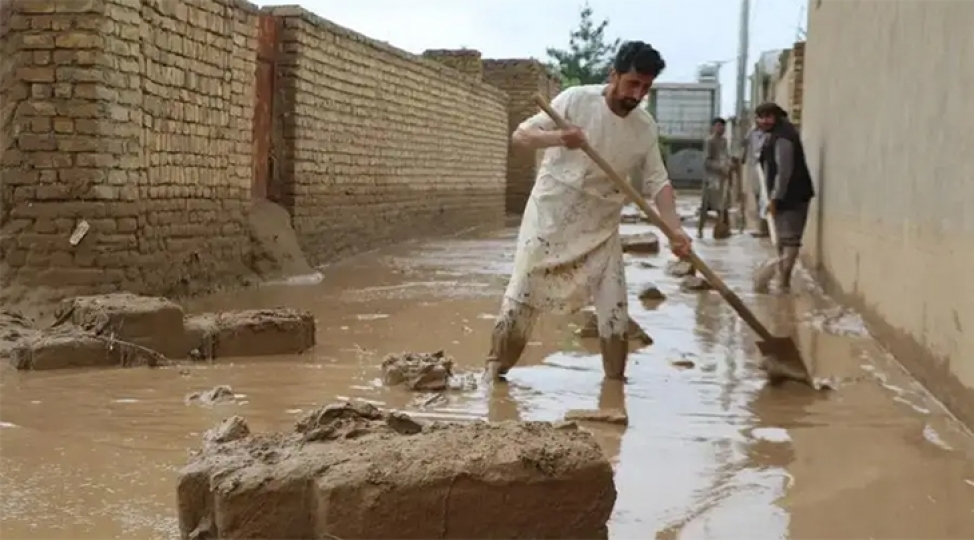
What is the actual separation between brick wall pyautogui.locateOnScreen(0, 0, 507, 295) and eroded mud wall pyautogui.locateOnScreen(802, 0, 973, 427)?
455 centimetres

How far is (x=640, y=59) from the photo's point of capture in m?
4.77

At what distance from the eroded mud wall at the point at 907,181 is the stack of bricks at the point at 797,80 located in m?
5.16

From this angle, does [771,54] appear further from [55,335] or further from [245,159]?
[55,335]

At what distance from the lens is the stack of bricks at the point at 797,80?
14961mm

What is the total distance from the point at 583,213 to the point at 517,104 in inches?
762

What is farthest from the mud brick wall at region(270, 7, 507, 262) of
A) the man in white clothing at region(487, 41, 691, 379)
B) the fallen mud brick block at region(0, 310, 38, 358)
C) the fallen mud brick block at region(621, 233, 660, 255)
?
the man in white clothing at region(487, 41, 691, 379)

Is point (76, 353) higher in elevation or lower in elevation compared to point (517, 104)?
lower

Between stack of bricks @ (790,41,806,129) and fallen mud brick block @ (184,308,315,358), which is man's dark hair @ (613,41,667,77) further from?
stack of bricks @ (790,41,806,129)

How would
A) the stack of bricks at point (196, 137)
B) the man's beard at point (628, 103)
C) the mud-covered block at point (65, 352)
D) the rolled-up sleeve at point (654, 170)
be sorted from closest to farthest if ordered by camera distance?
the man's beard at point (628, 103) → the rolled-up sleeve at point (654, 170) → the mud-covered block at point (65, 352) → the stack of bricks at point (196, 137)

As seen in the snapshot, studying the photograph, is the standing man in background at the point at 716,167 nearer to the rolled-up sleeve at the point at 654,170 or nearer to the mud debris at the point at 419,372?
the rolled-up sleeve at the point at 654,170

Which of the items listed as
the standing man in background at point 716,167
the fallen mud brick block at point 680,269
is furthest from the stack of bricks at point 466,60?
the fallen mud brick block at point 680,269

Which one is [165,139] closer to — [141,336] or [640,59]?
[141,336]

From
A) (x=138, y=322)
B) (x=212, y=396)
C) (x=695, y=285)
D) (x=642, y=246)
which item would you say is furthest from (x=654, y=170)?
(x=642, y=246)

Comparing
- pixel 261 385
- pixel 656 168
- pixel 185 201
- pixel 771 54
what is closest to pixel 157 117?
pixel 185 201
